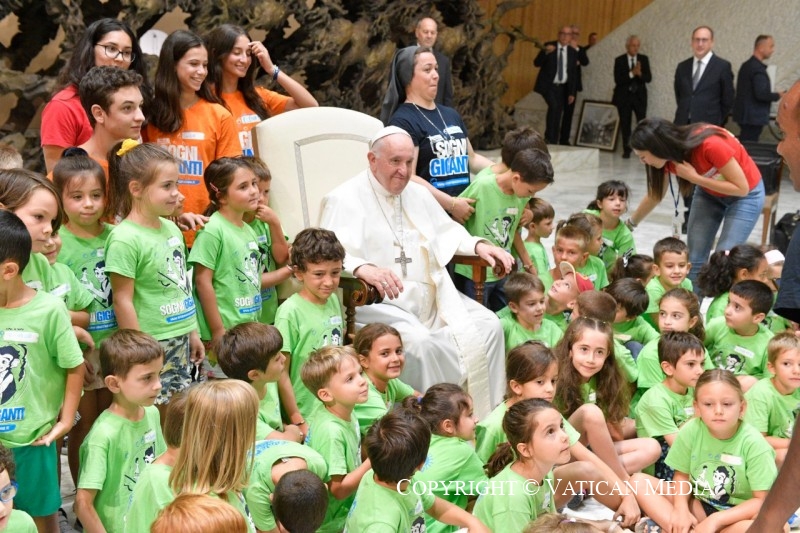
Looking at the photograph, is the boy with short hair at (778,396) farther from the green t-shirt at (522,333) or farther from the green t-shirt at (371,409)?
the green t-shirt at (371,409)

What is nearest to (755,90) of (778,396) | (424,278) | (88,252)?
(424,278)

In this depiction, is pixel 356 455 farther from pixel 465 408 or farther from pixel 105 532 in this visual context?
pixel 105 532

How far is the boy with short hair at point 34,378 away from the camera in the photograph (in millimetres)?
3215

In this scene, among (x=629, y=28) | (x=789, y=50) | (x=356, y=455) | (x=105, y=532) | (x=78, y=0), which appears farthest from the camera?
(x=629, y=28)

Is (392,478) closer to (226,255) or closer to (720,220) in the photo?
(226,255)

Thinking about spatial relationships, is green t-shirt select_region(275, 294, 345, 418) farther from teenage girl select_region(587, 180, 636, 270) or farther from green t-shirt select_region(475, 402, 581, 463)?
teenage girl select_region(587, 180, 636, 270)

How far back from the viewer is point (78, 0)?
804 cm

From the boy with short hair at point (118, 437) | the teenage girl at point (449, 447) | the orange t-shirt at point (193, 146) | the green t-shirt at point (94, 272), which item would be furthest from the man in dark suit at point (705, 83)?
the boy with short hair at point (118, 437)

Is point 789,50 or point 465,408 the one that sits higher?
point 789,50

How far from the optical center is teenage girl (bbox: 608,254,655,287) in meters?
5.86

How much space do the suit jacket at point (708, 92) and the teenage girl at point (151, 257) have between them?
8.01m

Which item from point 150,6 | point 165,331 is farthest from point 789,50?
point 165,331

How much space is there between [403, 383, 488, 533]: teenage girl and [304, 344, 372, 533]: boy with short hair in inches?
8.7

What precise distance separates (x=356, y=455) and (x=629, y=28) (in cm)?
1361
